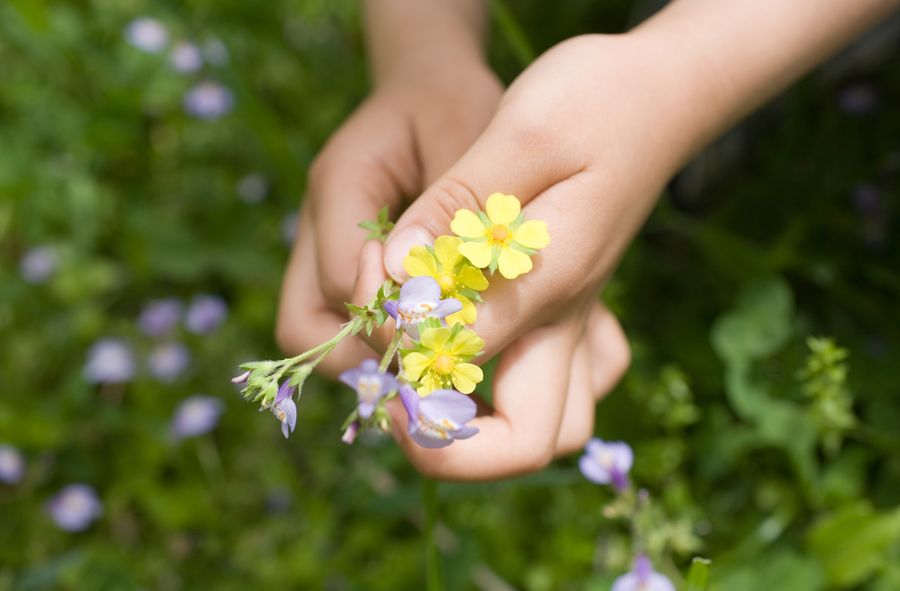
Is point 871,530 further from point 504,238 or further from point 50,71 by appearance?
point 50,71

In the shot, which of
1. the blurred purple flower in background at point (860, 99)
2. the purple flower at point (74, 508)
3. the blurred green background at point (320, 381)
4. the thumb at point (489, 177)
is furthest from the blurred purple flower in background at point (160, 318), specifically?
the blurred purple flower in background at point (860, 99)

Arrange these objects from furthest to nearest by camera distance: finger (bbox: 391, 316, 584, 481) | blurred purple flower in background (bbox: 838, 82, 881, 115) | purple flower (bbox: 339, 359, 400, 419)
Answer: blurred purple flower in background (bbox: 838, 82, 881, 115) → finger (bbox: 391, 316, 584, 481) → purple flower (bbox: 339, 359, 400, 419)

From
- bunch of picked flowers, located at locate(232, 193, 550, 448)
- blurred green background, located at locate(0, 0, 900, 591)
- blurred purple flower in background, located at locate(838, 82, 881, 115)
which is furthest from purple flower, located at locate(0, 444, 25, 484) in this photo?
blurred purple flower in background, located at locate(838, 82, 881, 115)

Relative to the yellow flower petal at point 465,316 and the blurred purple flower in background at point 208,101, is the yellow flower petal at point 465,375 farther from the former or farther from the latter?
the blurred purple flower in background at point 208,101

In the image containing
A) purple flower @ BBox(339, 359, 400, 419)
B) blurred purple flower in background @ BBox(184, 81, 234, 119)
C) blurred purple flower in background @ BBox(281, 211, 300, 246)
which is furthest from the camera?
blurred purple flower in background @ BBox(184, 81, 234, 119)

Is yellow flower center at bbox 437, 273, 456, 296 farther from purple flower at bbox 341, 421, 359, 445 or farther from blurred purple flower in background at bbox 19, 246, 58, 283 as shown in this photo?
blurred purple flower in background at bbox 19, 246, 58, 283

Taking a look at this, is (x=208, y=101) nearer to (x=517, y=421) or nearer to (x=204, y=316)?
(x=204, y=316)

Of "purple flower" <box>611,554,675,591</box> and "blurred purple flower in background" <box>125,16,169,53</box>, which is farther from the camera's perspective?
"blurred purple flower in background" <box>125,16,169,53</box>

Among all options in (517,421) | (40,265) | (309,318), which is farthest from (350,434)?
(40,265)
